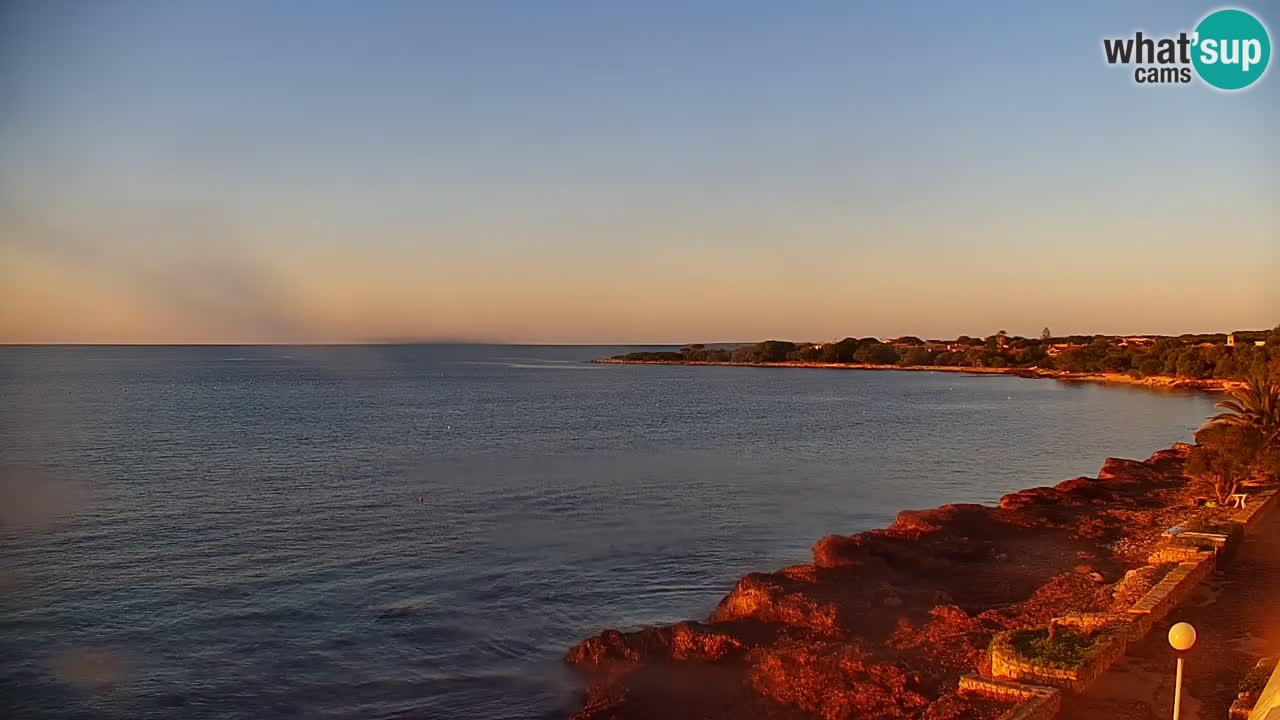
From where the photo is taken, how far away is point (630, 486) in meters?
38.7

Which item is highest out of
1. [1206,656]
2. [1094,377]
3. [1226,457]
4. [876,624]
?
[1226,457]

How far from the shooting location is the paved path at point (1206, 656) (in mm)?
10625

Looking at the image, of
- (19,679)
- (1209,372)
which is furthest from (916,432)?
(1209,372)

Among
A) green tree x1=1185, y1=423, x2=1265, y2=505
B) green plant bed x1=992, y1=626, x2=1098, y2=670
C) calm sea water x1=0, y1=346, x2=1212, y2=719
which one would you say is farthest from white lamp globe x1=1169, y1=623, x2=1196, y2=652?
green tree x1=1185, y1=423, x2=1265, y2=505

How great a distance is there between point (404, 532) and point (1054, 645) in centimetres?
2207

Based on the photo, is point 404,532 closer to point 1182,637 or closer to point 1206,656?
point 1206,656

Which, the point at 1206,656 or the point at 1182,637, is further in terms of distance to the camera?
the point at 1206,656

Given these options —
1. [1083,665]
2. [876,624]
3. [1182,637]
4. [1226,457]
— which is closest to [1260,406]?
[1226,457]

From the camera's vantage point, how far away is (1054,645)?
38.8 ft

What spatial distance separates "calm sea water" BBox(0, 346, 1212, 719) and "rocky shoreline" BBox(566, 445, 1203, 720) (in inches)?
69.7

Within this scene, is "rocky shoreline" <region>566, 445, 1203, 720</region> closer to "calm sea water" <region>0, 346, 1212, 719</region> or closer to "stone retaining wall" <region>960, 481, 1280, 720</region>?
"stone retaining wall" <region>960, 481, 1280, 720</region>

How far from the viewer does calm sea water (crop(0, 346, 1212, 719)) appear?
16.5m

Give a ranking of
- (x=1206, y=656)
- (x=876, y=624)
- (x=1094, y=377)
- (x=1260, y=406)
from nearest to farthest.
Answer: (x=1206, y=656)
(x=876, y=624)
(x=1260, y=406)
(x=1094, y=377)

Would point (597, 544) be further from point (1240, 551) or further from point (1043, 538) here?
point (1240, 551)
